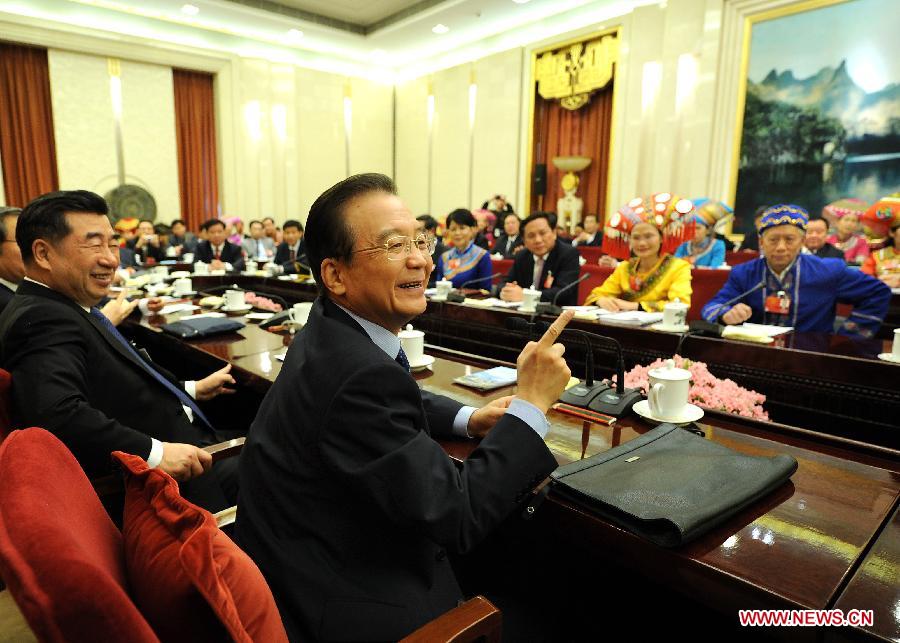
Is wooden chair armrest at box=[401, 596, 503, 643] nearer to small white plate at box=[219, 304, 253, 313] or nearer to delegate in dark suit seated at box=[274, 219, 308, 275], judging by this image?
small white plate at box=[219, 304, 253, 313]

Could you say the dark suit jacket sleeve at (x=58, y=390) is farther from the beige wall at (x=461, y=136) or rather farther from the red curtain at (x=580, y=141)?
the beige wall at (x=461, y=136)

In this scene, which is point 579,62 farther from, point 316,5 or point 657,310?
point 657,310

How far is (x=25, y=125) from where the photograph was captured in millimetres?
7949

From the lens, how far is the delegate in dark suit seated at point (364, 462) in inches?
31.9

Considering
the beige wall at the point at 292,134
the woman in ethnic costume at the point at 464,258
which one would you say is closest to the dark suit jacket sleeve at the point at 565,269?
the woman in ethnic costume at the point at 464,258

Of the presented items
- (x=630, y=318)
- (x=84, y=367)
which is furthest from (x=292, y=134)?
(x=84, y=367)

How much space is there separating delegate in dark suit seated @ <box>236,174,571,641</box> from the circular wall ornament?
8802 mm

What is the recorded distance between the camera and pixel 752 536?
81 cm

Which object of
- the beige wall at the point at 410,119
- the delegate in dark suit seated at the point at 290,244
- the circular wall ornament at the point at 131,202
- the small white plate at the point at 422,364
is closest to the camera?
the small white plate at the point at 422,364

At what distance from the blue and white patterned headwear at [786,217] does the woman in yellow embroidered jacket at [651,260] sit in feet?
1.56

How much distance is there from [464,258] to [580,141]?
453 centimetres

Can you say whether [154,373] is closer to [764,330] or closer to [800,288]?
[764,330]

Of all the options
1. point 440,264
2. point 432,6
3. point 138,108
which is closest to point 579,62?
point 432,6

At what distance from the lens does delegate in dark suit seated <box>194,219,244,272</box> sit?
623 cm
